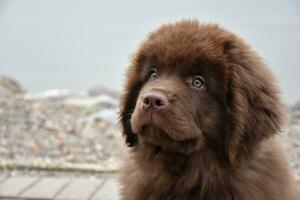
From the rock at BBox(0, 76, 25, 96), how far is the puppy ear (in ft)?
14.4

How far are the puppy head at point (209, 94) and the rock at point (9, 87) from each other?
4.82 m

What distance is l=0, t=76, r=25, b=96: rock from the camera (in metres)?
7.63

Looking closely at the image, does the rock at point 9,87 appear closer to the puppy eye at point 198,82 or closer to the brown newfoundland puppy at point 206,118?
the brown newfoundland puppy at point 206,118

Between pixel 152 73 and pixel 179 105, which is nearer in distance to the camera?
pixel 179 105

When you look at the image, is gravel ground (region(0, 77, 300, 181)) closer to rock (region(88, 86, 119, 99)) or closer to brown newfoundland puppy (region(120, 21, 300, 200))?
rock (region(88, 86, 119, 99))

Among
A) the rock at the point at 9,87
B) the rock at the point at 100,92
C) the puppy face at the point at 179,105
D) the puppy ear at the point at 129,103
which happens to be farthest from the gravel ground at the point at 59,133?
the puppy face at the point at 179,105

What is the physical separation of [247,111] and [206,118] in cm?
→ 22

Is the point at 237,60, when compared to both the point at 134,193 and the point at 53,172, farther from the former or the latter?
the point at 53,172

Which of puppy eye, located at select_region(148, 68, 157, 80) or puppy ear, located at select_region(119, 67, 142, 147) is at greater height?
puppy eye, located at select_region(148, 68, 157, 80)

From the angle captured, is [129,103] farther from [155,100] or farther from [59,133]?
[59,133]

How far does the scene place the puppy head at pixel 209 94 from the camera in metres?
2.98

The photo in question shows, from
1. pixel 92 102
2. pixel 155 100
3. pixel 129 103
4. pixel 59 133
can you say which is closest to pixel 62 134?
pixel 59 133

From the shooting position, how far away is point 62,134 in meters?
6.23

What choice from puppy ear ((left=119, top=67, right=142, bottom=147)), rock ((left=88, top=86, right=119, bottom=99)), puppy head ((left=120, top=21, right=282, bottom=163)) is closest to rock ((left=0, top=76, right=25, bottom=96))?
rock ((left=88, top=86, right=119, bottom=99))
